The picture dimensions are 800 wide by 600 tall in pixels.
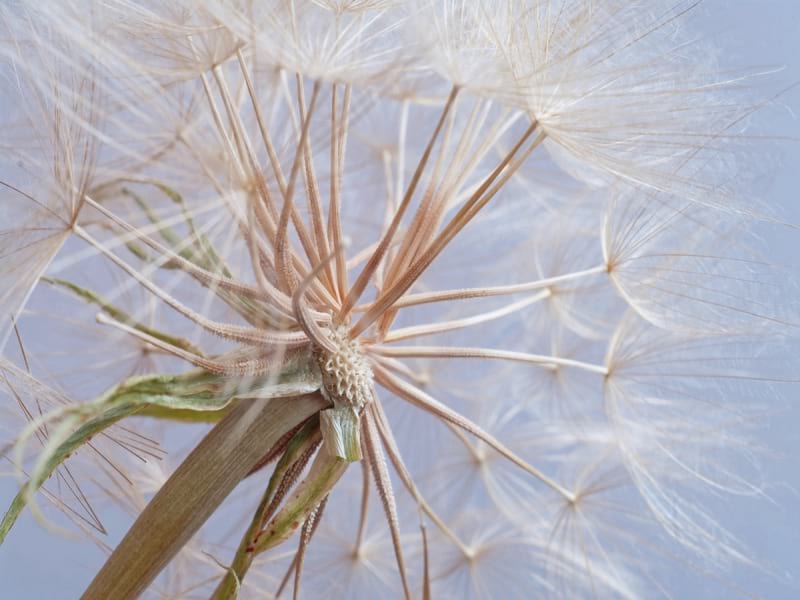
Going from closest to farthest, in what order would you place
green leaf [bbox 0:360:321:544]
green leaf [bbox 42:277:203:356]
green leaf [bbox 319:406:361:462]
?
green leaf [bbox 0:360:321:544]
green leaf [bbox 319:406:361:462]
green leaf [bbox 42:277:203:356]

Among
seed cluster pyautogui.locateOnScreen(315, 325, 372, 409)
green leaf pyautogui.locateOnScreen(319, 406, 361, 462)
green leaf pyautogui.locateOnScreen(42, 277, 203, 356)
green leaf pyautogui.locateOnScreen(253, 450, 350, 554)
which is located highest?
green leaf pyautogui.locateOnScreen(42, 277, 203, 356)

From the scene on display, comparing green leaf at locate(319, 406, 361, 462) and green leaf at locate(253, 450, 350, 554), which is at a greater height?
green leaf at locate(319, 406, 361, 462)

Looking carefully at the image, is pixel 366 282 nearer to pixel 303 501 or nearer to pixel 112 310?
pixel 303 501

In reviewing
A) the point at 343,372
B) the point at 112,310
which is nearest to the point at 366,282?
the point at 343,372

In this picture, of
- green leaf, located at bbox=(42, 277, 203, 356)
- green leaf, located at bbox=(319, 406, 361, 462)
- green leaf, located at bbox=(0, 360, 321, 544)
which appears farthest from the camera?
green leaf, located at bbox=(42, 277, 203, 356)

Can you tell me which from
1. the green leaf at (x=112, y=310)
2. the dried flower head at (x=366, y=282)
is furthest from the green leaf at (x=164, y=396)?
the green leaf at (x=112, y=310)

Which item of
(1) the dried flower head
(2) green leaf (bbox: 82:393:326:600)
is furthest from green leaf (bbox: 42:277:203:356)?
(2) green leaf (bbox: 82:393:326:600)

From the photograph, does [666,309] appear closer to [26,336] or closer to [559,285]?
[559,285]

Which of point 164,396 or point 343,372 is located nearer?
point 164,396

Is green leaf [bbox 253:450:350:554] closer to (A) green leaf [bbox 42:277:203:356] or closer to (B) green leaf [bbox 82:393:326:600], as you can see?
(B) green leaf [bbox 82:393:326:600]

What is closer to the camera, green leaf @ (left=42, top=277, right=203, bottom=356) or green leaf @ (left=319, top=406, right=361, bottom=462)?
green leaf @ (left=319, top=406, right=361, bottom=462)
